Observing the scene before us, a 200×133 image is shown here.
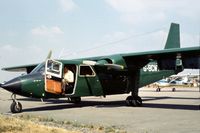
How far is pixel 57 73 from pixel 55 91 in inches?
37.6

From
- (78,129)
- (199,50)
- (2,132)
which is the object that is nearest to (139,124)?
(78,129)

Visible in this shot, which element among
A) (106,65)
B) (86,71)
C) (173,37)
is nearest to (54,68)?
(86,71)

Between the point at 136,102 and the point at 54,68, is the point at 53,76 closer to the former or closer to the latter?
the point at 54,68

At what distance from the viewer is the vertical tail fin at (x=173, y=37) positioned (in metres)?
28.1

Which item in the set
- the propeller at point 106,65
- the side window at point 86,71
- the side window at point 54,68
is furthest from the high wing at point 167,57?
the side window at point 54,68

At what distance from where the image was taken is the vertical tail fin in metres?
28.1

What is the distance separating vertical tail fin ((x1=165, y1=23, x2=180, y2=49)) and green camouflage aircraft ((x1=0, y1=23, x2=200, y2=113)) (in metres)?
6.29

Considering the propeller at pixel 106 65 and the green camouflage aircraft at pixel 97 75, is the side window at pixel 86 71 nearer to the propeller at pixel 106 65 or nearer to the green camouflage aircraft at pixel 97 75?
the green camouflage aircraft at pixel 97 75

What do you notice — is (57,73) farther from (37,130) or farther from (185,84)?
(185,84)

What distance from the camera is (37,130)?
33.0ft

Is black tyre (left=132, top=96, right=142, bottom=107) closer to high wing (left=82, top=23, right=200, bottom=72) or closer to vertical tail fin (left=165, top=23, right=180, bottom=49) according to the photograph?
high wing (left=82, top=23, right=200, bottom=72)

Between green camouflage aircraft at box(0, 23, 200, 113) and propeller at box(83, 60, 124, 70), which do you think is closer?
green camouflage aircraft at box(0, 23, 200, 113)

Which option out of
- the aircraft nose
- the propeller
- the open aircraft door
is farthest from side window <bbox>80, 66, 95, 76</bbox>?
the aircraft nose

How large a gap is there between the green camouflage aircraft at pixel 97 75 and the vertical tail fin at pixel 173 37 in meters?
6.29
